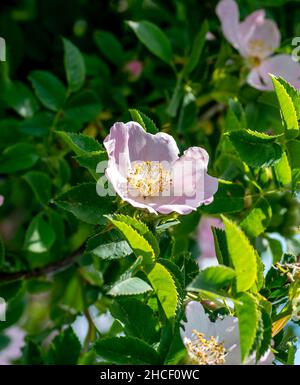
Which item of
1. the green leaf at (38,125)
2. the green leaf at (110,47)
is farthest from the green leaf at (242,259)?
the green leaf at (110,47)

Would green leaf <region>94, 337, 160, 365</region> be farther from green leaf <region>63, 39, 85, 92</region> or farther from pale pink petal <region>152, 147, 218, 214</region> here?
green leaf <region>63, 39, 85, 92</region>

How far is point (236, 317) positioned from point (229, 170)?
0.37 metres

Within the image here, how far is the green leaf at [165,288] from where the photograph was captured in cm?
79

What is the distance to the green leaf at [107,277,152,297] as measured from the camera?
77cm

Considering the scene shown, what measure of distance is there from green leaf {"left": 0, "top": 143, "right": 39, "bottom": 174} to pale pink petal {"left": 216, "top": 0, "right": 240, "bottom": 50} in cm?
38

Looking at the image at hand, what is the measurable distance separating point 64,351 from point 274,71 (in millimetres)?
603

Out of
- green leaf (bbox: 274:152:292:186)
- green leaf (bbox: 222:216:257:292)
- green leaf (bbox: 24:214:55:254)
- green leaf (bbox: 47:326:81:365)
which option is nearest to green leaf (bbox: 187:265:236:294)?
green leaf (bbox: 222:216:257:292)

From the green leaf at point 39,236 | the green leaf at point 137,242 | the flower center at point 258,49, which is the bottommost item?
the green leaf at point 39,236

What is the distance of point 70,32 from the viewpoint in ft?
5.72

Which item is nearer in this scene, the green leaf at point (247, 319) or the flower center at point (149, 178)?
the green leaf at point (247, 319)

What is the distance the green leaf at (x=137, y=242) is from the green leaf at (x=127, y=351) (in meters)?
0.07

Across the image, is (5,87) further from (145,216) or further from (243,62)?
(145,216)

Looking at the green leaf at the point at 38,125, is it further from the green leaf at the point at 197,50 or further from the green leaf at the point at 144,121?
the green leaf at the point at 144,121

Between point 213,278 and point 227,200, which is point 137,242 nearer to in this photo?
point 213,278
